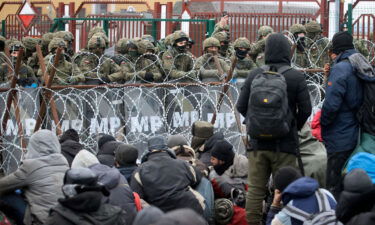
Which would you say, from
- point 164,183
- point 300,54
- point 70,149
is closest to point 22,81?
point 70,149

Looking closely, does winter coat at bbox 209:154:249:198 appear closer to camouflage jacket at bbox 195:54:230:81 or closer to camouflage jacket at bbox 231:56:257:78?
camouflage jacket at bbox 195:54:230:81

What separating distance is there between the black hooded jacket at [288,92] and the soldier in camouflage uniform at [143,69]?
4311mm

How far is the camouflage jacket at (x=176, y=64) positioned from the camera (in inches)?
524

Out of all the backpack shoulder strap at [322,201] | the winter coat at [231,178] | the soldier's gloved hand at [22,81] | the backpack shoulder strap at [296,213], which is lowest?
the winter coat at [231,178]

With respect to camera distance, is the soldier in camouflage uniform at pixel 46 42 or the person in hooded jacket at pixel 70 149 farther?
the soldier in camouflage uniform at pixel 46 42

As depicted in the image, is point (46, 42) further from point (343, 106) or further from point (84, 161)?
point (343, 106)

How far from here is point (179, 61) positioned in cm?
1377

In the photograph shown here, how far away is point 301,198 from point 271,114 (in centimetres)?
118

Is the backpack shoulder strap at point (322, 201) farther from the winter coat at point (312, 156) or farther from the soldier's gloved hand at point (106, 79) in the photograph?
the soldier's gloved hand at point (106, 79)

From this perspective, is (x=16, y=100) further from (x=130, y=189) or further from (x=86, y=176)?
(x=86, y=176)

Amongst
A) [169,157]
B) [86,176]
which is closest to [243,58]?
[169,157]

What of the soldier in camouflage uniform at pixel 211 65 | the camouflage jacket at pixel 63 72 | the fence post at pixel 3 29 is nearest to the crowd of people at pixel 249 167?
the camouflage jacket at pixel 63 72

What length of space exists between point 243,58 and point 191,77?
1.69 m

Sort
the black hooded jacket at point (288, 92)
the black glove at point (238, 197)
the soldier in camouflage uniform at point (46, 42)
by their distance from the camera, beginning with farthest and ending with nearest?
1. the soldier in camouflage uniform at point (46, 42)
2. the black glove at point (238, 197)
3. the black hooded jacket at point (288, 92)
